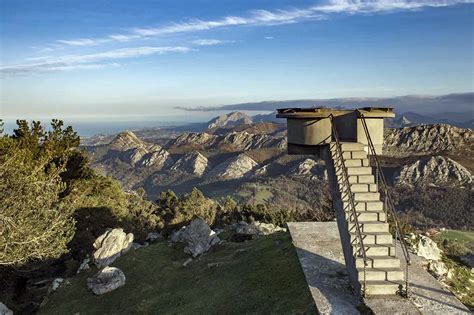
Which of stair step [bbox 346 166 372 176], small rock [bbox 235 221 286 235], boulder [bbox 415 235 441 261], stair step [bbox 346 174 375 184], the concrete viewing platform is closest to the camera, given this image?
the concrete viewing platform

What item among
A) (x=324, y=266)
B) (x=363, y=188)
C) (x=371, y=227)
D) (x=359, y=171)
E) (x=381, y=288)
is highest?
(x=359, y=171)

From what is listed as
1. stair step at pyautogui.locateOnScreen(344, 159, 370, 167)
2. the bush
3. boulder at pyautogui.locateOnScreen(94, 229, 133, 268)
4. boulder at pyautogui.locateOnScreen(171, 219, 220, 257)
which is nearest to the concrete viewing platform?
stair step at pyautogui.locateOnScreen(344, 159, 370, 167)

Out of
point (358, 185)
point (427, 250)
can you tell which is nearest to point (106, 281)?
point (358, 185)

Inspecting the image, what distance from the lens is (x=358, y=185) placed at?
15.2m

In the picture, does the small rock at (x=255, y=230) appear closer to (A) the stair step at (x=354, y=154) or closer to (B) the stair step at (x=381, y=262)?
(A) the stair step at (x=354, y=154)

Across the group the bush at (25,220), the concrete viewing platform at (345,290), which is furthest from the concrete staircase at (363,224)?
the bush at (25,220)

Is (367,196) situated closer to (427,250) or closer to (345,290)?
(345,290)

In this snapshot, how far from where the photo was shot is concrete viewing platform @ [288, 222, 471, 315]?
12.6 m

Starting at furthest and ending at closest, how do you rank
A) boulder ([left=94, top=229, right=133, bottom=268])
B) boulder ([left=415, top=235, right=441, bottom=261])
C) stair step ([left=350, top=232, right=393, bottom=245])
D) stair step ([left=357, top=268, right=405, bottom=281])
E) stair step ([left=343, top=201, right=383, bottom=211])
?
boulder ([left=94, top=229, right=133, bottom=268])
boulder ([left=415, top=235, right=441, bottom=261])
stair step ([left=343, top=201, right=383, bottom=211])
stair step ([left=350, top=232, right=393, bottom=245])
stair step ([left=357, top=268, right=405, bottom=281])

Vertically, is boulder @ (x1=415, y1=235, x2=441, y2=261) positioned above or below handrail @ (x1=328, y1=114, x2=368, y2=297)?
below

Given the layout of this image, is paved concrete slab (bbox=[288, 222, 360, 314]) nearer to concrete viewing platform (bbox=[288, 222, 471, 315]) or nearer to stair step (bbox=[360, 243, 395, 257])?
concrete viewing platform (bbox=[288, 222, 471, 315])

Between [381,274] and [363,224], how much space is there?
1.85 meters

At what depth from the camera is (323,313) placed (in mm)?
12508

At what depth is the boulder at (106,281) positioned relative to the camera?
22062 millimetres
